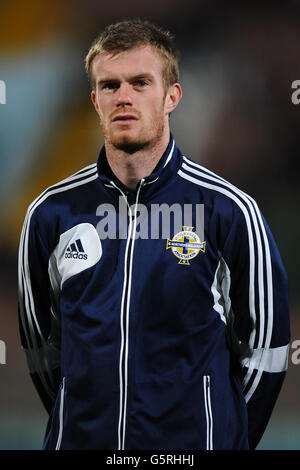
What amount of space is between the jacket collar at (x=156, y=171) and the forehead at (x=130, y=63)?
20 centimetres

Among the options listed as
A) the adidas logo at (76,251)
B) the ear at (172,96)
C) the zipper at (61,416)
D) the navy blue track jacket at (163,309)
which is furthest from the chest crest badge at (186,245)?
the zipper at (61,416)

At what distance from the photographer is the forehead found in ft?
5.01

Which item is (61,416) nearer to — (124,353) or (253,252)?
(124,353)

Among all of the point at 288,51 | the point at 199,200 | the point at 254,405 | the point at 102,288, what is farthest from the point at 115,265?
the point at 288,51

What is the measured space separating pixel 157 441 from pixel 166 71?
0.97 m

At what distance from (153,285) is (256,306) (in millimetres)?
288

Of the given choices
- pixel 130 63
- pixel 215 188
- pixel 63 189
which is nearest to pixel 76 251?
pixel 63 189

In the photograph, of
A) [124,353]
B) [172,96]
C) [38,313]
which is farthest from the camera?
[38,313]

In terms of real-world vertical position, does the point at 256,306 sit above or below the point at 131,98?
below

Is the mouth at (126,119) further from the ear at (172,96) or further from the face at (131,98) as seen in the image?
the ear at (172,96)

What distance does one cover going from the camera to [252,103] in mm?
1808

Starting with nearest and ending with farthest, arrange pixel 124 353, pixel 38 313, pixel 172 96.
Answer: pixel 124 353, pixel 172 96, pixel 38 313

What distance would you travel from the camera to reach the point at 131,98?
152 cm
